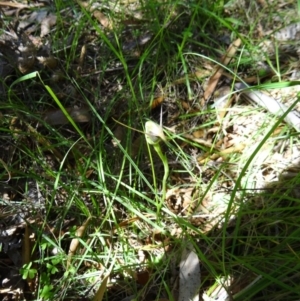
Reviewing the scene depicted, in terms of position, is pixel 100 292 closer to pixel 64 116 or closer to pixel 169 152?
pixel 169 152

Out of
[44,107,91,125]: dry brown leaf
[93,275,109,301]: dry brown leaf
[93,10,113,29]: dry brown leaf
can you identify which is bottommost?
[93,275,109,301]: dry brown leaf

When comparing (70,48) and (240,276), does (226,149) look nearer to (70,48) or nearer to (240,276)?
(240,276)

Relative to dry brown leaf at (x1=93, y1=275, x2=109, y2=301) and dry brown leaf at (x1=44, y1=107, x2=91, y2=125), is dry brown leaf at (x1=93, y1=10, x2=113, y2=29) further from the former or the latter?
dry brown leaf at (x1=93, y1=275, x2=109, y2=301)

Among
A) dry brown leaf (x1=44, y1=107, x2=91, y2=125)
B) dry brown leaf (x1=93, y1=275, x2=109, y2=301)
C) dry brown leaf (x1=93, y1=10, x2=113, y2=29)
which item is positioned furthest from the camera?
dry brown leaf (x1=93, y1=10, x2=113, y2=29)

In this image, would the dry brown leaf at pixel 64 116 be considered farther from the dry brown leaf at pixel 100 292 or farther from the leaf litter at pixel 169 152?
the dry brown leaf at pixel 100 292

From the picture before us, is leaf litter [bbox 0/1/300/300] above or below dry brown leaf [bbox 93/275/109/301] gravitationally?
above

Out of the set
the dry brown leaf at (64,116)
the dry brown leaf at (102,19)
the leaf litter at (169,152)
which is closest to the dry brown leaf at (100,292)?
the leaf litter at (169,152)

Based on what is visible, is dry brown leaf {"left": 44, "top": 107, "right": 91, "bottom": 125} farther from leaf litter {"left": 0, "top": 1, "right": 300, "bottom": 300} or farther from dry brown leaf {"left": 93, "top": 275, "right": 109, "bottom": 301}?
dry brown leaf {"left": 93, "top": 275, "right": 109, "bottom": 301}

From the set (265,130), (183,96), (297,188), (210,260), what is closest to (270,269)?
(210,260)

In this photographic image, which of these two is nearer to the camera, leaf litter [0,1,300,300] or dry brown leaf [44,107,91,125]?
leaf litter [0,1,300,300]

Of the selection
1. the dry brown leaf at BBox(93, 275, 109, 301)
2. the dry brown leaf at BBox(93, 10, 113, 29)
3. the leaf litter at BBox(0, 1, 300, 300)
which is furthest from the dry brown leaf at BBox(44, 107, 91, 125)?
the dry brown leaf at BBox(93, 275, 109, 301)

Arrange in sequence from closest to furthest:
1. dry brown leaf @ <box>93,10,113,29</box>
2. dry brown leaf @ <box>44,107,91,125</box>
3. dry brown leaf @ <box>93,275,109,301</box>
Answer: dry brown leaf @ <box>93,275,109,301</box>, dry brown leaf @ <box>44,107,91,125</box>, dry brown leaf @ <box>93,10,113,29</box>
